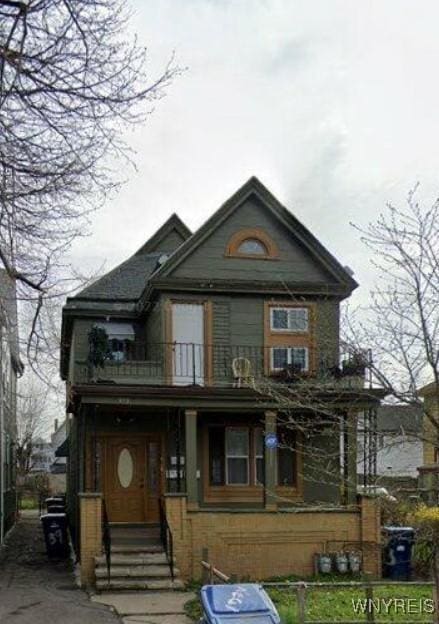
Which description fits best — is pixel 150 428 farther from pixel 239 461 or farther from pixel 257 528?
pixel 257 528

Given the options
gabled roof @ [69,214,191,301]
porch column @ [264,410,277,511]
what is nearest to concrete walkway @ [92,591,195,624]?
porch column @ [264,410,277,511]

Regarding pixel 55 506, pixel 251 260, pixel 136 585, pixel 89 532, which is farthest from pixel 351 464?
pixel 55 506

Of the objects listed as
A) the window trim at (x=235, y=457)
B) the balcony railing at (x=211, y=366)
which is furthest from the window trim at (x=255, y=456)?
the balcony railing at (x=211, y=366)

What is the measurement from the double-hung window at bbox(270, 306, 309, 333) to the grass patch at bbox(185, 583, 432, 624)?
673 centimetres

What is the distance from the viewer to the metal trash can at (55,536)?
2041 centimetres

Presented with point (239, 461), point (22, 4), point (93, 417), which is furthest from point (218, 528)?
point (22, 4)

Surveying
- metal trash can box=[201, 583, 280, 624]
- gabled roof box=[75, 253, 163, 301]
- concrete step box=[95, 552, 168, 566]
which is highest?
gabled roof box=[75, 253, 163, 301]

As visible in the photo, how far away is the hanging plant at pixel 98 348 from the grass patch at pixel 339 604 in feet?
20.7

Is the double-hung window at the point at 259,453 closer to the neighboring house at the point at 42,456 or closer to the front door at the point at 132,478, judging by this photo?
the front door at the point at 132,478

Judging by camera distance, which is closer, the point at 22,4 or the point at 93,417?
the point at 22,4

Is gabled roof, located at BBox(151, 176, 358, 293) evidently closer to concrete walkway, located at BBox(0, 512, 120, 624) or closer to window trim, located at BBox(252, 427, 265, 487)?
window trim, located at BBox(252, 427, 265, 487)

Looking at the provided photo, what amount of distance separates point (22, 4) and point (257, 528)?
41.3 feet

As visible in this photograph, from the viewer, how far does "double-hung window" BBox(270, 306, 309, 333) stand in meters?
20.6

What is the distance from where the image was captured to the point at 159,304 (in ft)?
66.5
